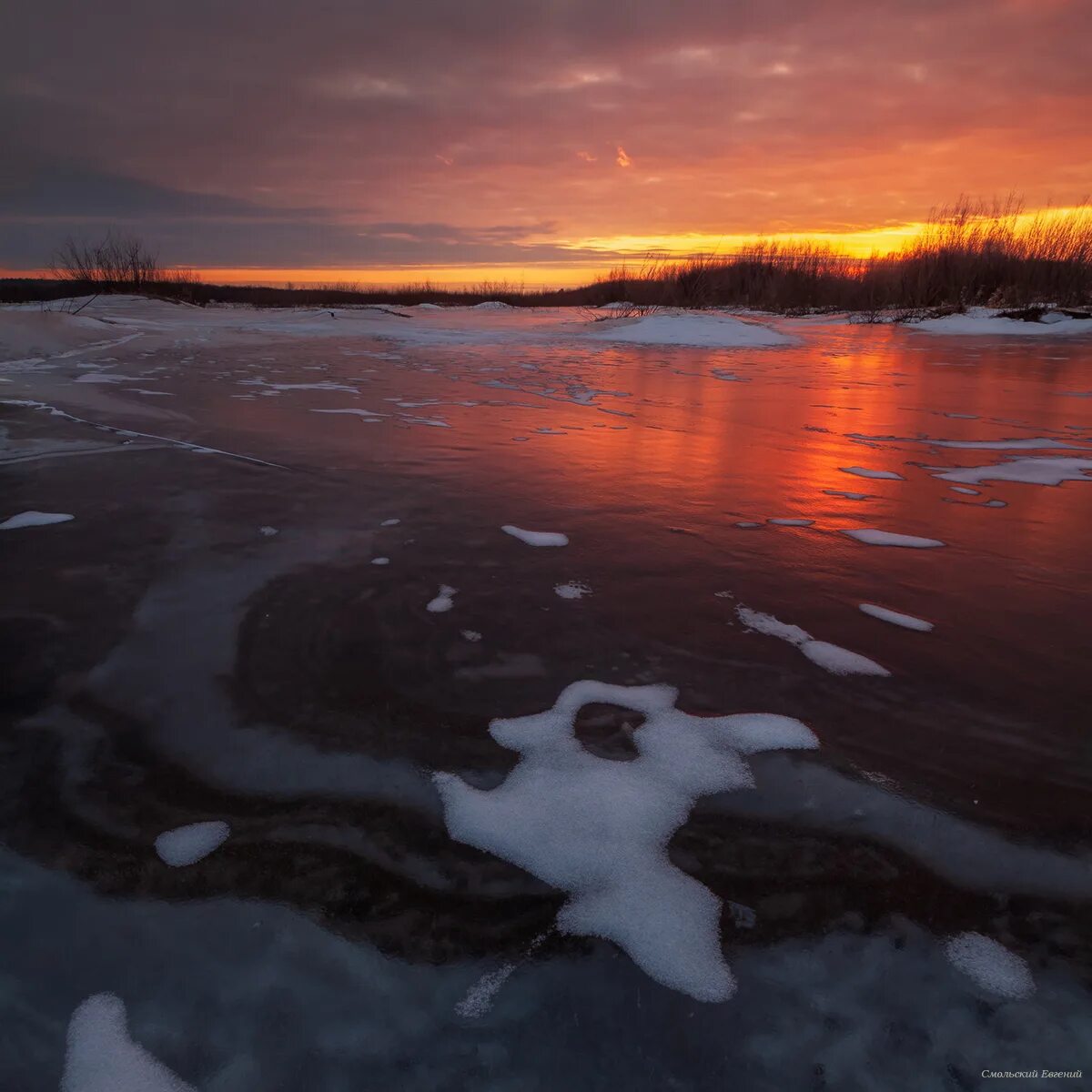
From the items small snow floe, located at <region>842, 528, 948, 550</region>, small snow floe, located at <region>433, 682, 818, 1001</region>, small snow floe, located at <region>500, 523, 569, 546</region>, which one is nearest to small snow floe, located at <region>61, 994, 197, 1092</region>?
small snow floe, located at <region>433, 682, 818, 1001</region>

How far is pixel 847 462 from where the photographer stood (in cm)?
329

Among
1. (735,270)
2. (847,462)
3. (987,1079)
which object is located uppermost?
(735,270)

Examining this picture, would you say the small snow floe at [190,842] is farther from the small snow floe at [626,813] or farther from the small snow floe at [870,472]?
the small snow floe at [870,472]

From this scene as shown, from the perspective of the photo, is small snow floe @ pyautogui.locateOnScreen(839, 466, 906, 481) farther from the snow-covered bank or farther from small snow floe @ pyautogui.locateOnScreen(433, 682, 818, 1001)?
the snow-covered bank

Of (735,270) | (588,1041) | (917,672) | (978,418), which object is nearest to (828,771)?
(917,672)

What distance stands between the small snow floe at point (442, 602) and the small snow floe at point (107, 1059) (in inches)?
40.0

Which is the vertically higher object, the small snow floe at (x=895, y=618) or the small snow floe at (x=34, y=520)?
the small snow floe at (x=895, y=618)

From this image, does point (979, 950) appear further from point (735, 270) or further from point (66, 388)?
point (735, 270)

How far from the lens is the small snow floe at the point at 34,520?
2.20 meters

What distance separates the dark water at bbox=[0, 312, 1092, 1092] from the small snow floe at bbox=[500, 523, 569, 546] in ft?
0.18

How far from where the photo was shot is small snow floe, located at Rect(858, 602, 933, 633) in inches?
64.7

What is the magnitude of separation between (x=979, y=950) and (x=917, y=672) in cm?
68

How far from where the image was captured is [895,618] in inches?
66.4

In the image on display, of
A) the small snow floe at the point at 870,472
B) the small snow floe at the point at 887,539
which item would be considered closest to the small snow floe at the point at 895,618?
the small snow floe at the point at 887,539
